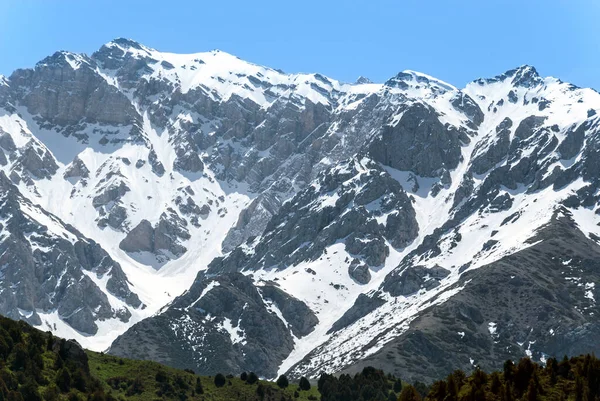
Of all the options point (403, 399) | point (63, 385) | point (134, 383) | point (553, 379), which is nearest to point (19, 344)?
point (63, 385)

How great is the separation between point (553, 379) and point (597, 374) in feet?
27.9

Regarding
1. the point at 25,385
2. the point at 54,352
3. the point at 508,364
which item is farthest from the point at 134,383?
the point at 508,364

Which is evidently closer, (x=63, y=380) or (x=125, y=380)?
(x=63, y=380)

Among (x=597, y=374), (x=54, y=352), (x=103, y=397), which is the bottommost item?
(x=597, y=374)

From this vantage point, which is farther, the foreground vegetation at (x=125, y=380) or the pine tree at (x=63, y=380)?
the pine tree at (x=63, y=380)

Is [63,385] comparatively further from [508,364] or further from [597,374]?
[597,374]

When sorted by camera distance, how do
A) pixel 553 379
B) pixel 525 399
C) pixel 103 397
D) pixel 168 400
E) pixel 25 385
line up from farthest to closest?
1. pixel 168 400
2. pixel 103 397
3. pixel 25 385
4. pixel 553 379
5. pixel 525 399

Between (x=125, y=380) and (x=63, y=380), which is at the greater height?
(x=125, y=380)

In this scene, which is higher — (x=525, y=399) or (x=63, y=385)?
(x=63, y=385)

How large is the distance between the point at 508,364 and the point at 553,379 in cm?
660

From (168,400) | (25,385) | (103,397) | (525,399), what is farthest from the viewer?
(168,400)

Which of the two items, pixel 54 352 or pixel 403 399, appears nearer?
pixel 403 399

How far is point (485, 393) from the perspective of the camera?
121m

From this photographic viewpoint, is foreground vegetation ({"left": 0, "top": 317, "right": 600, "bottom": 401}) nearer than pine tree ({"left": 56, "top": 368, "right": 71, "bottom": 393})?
Yes
